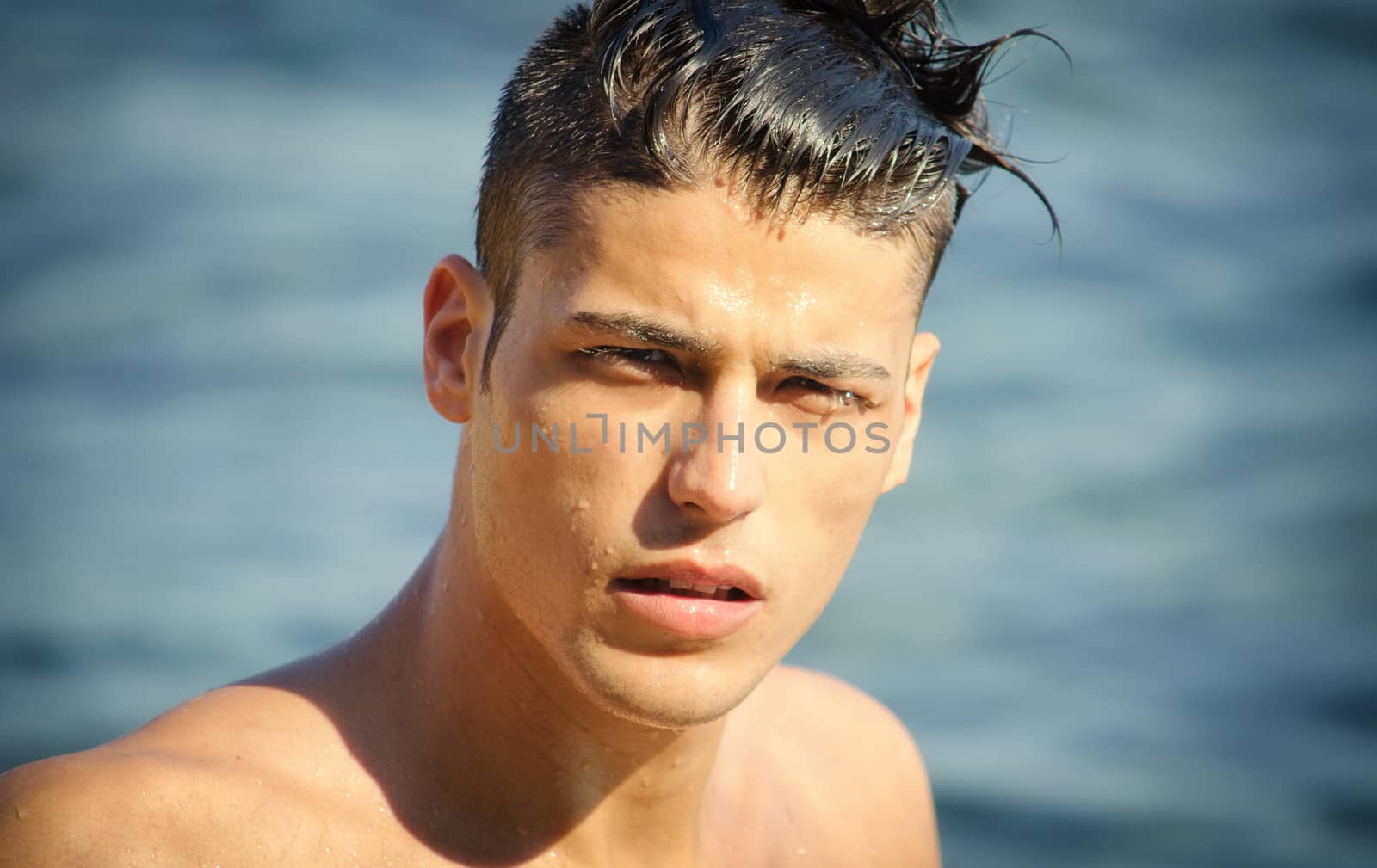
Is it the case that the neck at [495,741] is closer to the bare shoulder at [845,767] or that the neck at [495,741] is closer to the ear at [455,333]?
the ear at [455,333]

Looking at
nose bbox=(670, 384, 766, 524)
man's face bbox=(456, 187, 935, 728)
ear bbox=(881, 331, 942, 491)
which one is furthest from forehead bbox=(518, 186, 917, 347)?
ear bbox=(881, 331, 942, 491)

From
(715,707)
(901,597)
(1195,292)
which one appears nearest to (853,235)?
(715,707)

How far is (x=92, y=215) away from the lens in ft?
35.7

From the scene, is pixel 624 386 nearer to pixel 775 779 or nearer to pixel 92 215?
pixel 775 779

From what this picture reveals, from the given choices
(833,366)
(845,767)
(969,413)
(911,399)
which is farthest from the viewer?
(969,413)

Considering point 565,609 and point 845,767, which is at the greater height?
point 565,609

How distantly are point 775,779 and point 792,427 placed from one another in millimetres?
1453

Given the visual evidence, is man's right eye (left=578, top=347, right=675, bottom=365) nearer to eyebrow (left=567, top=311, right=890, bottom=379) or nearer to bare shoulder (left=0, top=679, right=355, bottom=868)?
eyebrow (left=567, top=311, right=890, bottom=379)

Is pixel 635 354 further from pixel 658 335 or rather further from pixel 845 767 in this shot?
pixel 845 767

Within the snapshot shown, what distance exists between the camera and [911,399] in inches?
128

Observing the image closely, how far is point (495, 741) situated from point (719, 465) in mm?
878

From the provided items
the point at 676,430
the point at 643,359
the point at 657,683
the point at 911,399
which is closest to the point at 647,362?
the point at 643,359

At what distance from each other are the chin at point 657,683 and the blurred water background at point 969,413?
386 centimetres

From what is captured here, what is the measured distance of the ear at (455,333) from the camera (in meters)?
2.94
